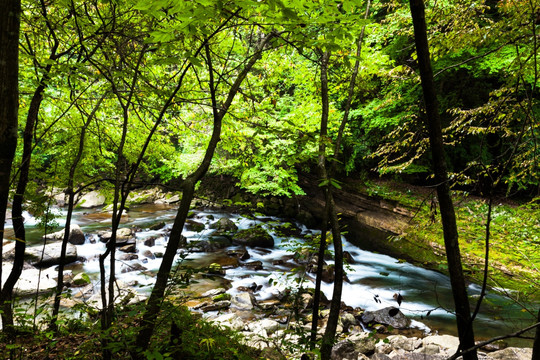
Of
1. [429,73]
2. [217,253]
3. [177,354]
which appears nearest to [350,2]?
[429,73]

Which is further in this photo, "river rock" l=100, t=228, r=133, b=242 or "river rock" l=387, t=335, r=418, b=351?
"river rock" l=100, t=228, r=133, b=242

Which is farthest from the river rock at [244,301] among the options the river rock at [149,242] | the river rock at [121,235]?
the river rock at [121,235]

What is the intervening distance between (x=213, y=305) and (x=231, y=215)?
349 inches

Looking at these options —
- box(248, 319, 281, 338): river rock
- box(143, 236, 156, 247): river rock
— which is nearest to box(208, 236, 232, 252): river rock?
box(143, 236, 156, 247): river rock

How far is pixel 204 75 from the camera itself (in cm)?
451

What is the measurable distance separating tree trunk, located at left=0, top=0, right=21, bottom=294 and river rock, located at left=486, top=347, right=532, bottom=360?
6.45 metres

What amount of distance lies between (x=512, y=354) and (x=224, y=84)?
6.40 m

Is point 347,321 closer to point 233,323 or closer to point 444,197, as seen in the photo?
point 233,323

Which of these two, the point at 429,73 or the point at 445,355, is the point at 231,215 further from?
the point at 429,73

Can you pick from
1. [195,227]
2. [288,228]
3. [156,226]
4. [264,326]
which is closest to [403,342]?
[264,326]

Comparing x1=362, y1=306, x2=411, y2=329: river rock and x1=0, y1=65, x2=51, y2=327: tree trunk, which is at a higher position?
x1=0, y1=65, x2=51, y2=327: tree trunk

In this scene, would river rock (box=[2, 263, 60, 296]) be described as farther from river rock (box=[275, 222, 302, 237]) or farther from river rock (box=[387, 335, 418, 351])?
river rock (box=[387, 335, 418, 351])

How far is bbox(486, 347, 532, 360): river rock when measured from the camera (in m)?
4.42

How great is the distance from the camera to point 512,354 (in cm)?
452
